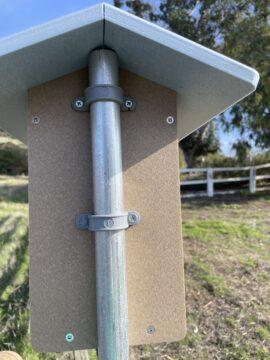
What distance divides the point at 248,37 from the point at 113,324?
34.5 ft

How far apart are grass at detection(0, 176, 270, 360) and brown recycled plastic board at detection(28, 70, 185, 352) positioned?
4.16 feet

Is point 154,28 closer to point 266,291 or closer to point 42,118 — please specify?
point 42,118

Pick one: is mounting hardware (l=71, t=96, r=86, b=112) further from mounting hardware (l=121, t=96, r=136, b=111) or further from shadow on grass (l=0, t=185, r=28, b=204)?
shadow on grass (l=0, t=185, r=28, b=204)

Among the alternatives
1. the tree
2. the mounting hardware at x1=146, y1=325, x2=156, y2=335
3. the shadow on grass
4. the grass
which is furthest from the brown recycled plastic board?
the tree

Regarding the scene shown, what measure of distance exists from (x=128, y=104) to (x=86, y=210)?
414 millimetres

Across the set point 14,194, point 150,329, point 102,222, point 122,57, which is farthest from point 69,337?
point 14,194

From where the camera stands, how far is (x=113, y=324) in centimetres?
118

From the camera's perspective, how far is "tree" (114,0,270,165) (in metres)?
10.0

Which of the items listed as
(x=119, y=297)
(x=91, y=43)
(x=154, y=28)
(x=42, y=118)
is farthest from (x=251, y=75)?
(x=119, y=297)

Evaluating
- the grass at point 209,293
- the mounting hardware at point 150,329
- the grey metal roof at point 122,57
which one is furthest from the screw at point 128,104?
the grass at point 209,293

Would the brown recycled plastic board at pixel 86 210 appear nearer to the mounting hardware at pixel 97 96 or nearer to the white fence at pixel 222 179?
the mounting hardware at pixel 97 96

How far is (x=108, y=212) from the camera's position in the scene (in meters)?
1.19

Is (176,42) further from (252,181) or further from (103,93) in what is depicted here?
(252,181)

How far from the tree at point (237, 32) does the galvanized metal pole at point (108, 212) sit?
31.5ft
